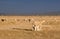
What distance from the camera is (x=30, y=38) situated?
13633 millimetres

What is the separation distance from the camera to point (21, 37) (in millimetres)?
14008

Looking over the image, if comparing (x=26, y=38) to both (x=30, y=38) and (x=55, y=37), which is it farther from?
(x=55, y=37)

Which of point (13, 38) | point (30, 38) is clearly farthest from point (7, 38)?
point (30, 38)

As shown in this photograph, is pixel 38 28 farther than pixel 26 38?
Yes

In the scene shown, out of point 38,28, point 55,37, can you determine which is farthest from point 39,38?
point 38,28

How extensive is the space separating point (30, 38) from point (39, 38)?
566 mm

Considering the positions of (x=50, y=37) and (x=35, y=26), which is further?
(x=35, y=26)

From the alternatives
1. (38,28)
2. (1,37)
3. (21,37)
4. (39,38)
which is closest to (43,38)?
(39,38)

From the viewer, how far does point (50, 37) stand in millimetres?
13969

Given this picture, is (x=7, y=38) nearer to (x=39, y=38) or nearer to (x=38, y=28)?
(x=39, y=38)

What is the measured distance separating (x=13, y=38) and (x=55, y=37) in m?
2.72

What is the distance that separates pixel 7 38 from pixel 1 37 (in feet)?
1.86

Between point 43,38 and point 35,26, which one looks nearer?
point 43,38

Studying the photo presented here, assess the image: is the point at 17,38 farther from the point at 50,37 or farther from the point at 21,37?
the point at 50,37
